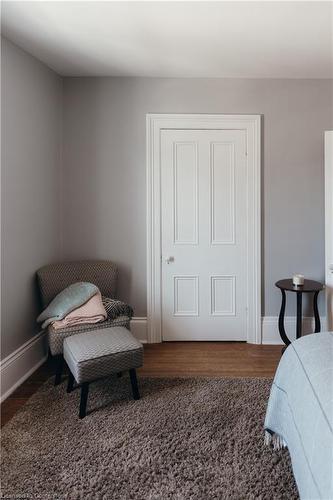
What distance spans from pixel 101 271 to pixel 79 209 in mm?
683

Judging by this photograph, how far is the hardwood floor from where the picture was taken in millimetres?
2336

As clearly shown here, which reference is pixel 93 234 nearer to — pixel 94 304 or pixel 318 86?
pixel 94 304

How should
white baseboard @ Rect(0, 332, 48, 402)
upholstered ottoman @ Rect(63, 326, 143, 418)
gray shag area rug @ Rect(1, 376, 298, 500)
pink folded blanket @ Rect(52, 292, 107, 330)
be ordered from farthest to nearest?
pink folded blanket @ Rect(52, 292, 107, 330) < white baseboard @ Rect(0, 332, 48, 402) < upholstered ottoman @ Rect(63, 326, 143, 418) < gray shag area rug @ Rect(1, 376, 298, 500)

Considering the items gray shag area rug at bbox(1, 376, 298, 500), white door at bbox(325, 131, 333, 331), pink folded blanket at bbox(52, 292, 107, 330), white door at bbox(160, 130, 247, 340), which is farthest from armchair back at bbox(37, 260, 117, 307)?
white door at bbox(325, 131, 333, 331)

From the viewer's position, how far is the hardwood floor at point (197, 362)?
2.34 m

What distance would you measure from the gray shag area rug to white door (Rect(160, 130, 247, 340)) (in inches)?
36.3

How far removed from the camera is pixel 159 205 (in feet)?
9.80

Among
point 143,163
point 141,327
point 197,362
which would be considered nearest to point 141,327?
point 141,327

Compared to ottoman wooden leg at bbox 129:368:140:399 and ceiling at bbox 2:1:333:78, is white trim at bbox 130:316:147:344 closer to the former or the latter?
ottoman wooden leg at bbox 129:368:140:399

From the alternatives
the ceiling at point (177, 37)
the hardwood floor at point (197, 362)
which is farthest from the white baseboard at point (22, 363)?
the ceiling at point (177, 37)

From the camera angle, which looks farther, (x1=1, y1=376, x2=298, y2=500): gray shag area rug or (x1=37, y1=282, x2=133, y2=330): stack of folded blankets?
(x1=37, y1=282, x2=133, y2=330): stack of folded blankets

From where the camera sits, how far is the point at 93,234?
9.93 feet

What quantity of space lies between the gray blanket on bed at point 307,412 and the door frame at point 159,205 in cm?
153

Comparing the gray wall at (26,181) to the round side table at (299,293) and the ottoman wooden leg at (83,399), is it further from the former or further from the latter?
the round side table at (299,293)
